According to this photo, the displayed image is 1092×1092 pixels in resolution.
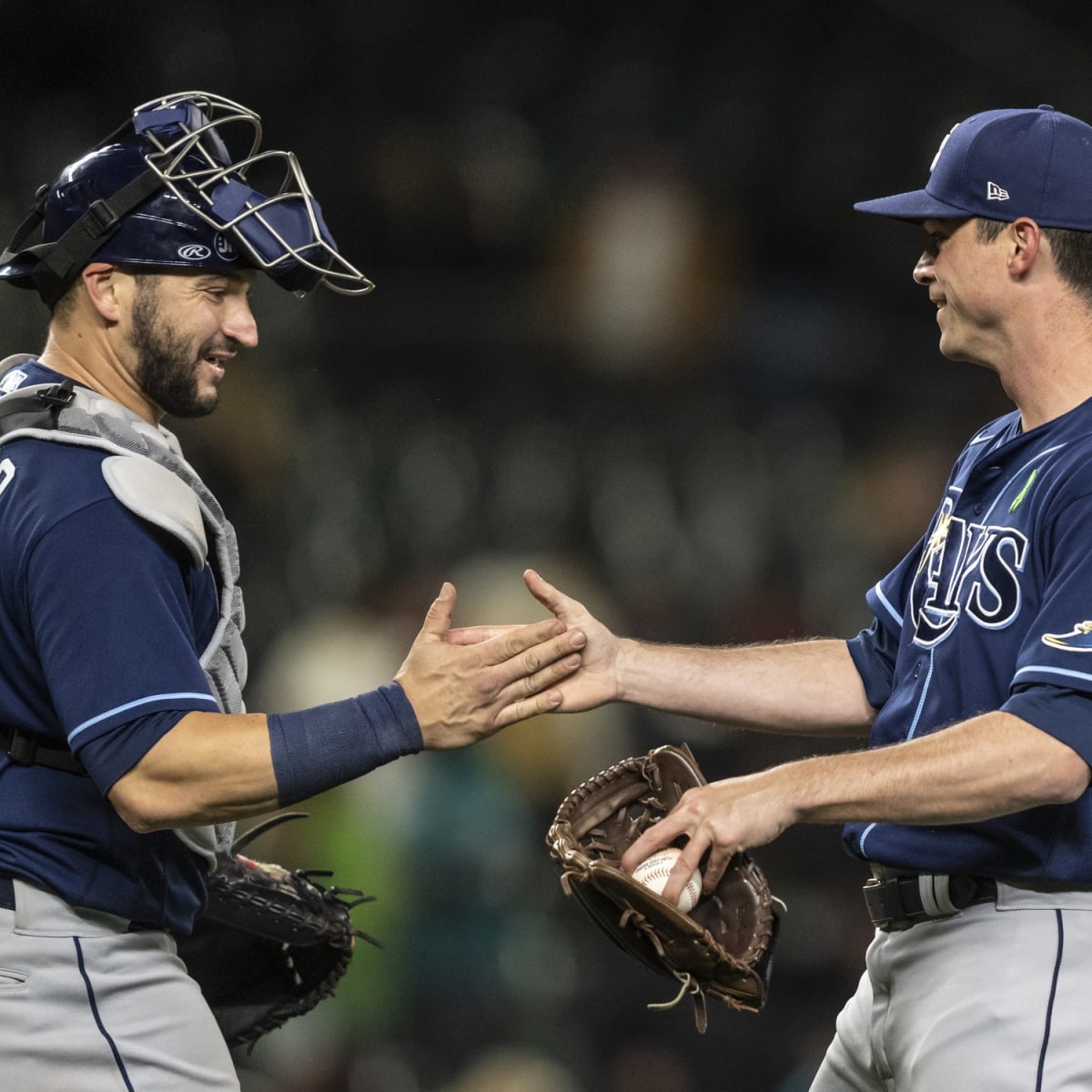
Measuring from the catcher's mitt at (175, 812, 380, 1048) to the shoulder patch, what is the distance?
75 cm

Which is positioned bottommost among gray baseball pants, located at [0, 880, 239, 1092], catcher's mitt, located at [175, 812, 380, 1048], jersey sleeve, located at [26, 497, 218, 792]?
catcher's mitt, located at [175, 812, 380, 1048]

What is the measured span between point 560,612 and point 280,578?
8.92ft

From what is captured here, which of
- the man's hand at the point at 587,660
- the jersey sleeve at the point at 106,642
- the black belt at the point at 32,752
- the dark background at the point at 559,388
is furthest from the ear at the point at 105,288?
the dark background at the point at 559,388

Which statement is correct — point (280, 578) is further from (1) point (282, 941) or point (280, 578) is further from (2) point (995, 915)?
(2) point (995, 915)

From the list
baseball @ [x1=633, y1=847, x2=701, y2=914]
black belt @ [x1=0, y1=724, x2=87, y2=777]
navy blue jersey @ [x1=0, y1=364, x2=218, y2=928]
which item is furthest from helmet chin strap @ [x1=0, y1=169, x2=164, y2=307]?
baseball @ [x1=633, y1=847, x2=701, y2=914]

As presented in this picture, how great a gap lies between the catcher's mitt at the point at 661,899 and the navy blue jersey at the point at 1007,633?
20 centimetres

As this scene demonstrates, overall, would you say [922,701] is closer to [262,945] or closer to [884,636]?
[884,636]

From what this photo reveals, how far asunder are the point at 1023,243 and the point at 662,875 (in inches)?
44.6

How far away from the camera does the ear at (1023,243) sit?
2217 millimetres

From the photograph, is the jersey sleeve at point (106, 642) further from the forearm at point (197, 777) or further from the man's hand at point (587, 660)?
the man's hand at point (587, 660)

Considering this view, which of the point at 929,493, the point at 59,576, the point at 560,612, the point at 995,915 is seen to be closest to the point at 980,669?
the point at 995,915

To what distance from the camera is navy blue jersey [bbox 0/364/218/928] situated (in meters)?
1.90

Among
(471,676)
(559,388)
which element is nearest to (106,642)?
(471,676)

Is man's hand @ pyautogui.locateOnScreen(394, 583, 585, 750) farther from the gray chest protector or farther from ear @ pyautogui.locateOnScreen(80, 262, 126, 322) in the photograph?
ear @ pyautogui.locateOnScreen(80, 262, 126, 322)
